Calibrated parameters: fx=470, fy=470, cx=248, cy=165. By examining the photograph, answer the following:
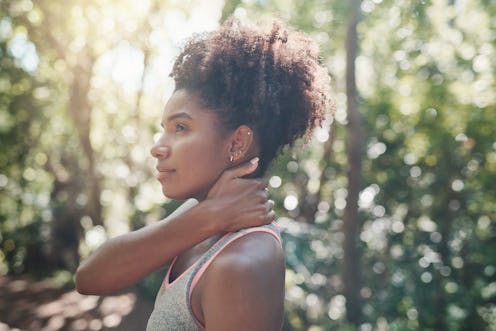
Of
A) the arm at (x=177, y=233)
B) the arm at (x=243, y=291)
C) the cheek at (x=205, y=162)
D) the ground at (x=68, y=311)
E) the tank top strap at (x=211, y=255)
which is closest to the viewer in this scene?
the arm at (x=243, y=291)

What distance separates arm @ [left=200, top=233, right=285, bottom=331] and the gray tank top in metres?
0.07

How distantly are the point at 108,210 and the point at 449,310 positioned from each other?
26.7 ft

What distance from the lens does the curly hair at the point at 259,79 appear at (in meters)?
1.70

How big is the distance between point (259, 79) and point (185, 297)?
79 cm

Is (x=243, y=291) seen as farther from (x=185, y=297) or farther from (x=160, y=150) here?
(x=160, y=150)

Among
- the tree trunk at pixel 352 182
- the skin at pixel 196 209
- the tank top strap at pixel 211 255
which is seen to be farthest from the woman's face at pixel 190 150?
the tree trunk at pixel 352 182

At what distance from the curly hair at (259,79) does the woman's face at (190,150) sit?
56 millimetres

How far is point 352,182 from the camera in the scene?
540cm

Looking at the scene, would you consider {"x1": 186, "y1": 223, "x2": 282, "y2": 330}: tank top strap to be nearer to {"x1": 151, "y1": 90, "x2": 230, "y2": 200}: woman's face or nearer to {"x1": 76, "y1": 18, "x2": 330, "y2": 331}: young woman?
{"x1": 76, "y1": 18, "x2": 330, "y2": 331}: young woman

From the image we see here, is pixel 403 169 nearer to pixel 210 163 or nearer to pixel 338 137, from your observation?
pixel 338 137

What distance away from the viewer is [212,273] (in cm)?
135

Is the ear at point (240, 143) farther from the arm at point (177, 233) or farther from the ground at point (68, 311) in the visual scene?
the ground at point (68, 311)

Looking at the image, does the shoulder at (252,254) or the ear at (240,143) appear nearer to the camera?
the shoulder at (252,254)

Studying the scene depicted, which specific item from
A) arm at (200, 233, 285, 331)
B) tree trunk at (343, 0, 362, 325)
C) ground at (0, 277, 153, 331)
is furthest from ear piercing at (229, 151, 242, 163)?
ground at (0, 277, 153, 331)
